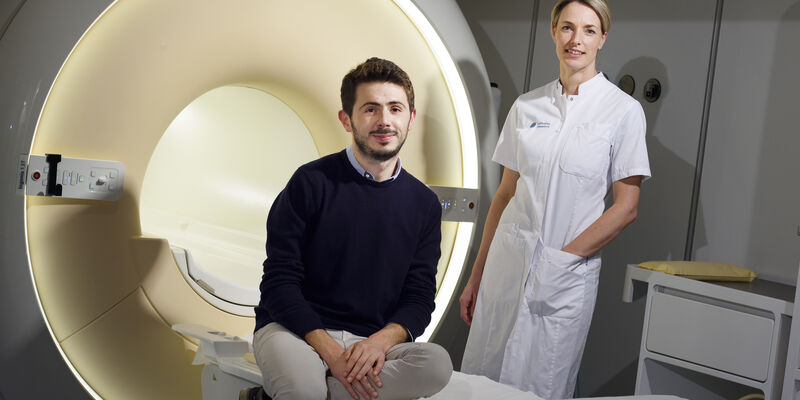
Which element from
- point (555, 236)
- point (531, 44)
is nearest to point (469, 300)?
point (555, 236)

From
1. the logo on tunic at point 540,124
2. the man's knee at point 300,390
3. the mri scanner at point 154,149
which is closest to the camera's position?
the man's knee at point 300,390

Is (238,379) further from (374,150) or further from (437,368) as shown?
(374,150)

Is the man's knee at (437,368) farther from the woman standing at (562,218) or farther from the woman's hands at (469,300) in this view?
the woman's hands at (469,300)

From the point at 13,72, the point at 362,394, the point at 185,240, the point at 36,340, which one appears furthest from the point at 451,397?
the point at 185,240

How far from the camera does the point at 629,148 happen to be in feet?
6.06

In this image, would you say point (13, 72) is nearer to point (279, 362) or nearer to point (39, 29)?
point (39, 29)

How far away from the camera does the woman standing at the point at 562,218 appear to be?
1.83 metres

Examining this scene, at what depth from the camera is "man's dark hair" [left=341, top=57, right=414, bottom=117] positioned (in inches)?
59.9

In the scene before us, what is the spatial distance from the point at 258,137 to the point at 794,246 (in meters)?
1.77

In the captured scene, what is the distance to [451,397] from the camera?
4.75 ft

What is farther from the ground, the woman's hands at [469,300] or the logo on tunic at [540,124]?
the logo on tunic at [540,124]

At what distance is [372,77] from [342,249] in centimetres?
36

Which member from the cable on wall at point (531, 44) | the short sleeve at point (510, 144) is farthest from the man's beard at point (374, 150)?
the cable on wall at point (531, 44)

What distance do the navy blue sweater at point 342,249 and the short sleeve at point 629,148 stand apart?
2.03ft
